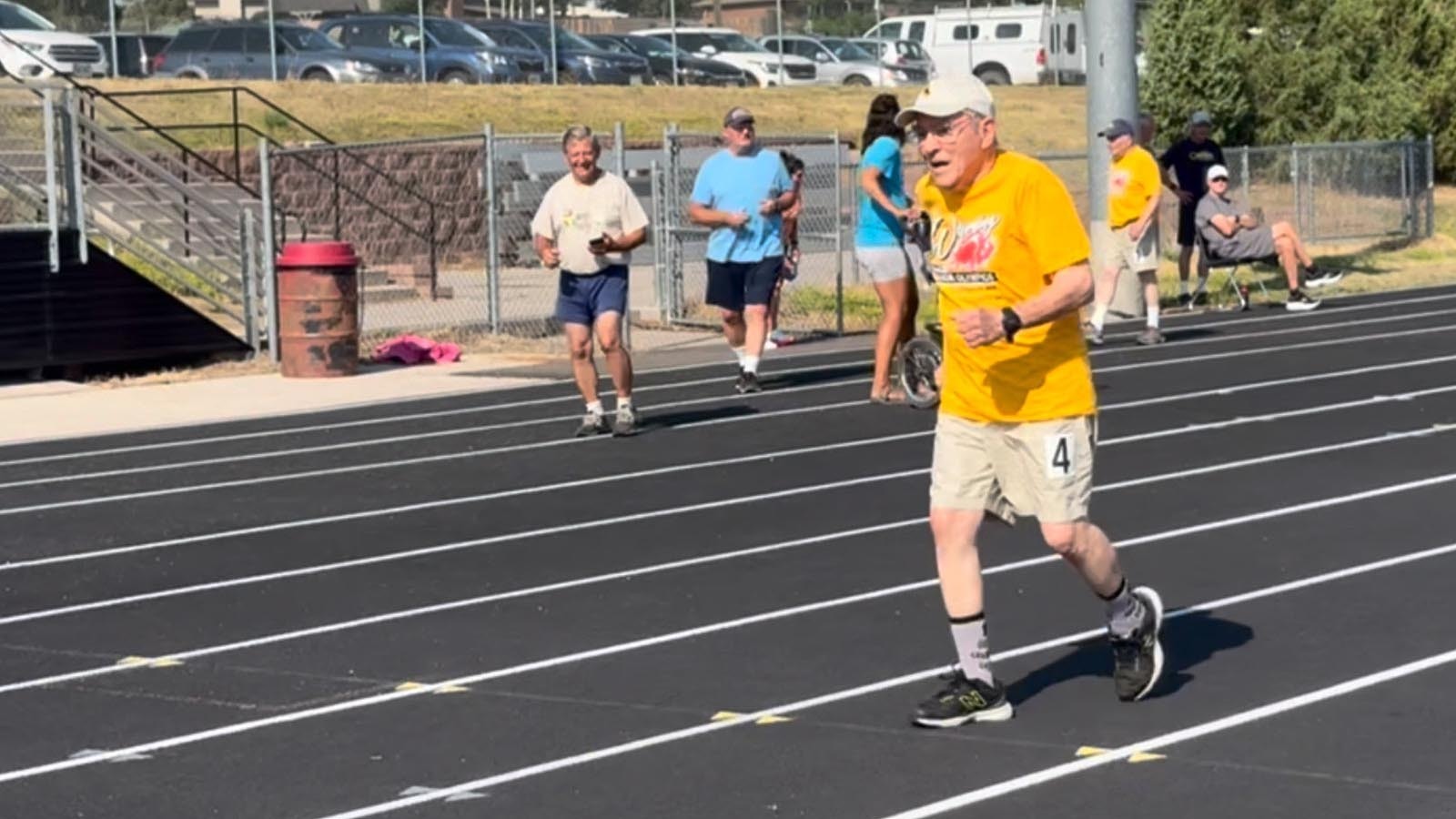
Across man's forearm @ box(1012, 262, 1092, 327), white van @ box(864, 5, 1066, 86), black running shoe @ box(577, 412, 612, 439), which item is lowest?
black running shoe @ box(577, 412, 612, 439)

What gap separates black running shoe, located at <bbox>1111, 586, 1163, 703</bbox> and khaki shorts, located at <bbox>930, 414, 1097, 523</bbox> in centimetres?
48

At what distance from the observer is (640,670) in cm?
832

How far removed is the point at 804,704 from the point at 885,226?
8.06m

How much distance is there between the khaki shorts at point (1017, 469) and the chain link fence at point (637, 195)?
14.6 metres

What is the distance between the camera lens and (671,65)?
47.8 metres

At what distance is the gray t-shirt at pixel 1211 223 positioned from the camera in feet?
76.6

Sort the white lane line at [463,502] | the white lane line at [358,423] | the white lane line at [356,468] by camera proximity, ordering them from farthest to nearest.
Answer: the white lane line at [358,423], the white lane line at [356,468], the white lane line at [463,502]

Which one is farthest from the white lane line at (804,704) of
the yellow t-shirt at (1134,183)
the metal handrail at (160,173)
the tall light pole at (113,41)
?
the tall light pole at (113,41)

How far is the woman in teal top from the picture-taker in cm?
1538

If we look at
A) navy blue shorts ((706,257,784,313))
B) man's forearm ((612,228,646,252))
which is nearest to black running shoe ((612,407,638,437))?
man's forearm ((612,228,646,252))

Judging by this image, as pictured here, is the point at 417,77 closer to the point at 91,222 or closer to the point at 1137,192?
the point at 91,222

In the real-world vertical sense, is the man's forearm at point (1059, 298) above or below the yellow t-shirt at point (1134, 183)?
below

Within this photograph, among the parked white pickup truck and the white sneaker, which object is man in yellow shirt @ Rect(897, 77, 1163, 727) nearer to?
the white sneaker

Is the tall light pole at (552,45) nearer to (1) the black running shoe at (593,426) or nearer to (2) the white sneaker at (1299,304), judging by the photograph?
(2) the white sneaker at (1299,304)
